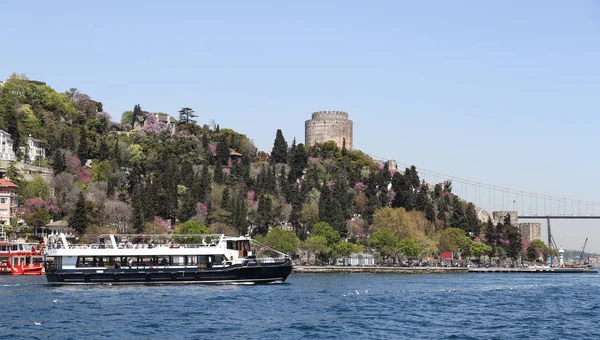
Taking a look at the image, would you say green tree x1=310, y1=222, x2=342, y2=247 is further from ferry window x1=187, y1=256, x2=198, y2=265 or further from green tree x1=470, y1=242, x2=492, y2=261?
ferry window x1=187, y1=256, x2=198, y2=265

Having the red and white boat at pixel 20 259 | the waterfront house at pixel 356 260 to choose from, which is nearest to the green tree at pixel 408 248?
the waterfront house at pixel 356 260

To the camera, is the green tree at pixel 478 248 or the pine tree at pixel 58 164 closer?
the pine tree at pixel 58 164

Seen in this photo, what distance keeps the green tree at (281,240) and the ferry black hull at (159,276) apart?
37057 mm

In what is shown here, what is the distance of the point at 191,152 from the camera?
140 m

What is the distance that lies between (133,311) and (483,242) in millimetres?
107417

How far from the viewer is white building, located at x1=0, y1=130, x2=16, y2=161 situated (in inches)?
5005

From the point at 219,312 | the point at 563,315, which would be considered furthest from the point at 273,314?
the point at 563,315

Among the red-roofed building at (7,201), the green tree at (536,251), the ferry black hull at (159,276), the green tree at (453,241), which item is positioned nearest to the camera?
the ferry black hull at (159,276)

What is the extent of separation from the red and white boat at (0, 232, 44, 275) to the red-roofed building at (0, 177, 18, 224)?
11449mm

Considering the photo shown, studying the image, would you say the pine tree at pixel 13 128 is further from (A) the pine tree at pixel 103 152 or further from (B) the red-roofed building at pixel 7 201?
(B) the red-roofed building at pixel 7 201

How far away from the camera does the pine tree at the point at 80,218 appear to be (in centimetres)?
10656

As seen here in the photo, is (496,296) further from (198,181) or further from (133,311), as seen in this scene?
(198,181)

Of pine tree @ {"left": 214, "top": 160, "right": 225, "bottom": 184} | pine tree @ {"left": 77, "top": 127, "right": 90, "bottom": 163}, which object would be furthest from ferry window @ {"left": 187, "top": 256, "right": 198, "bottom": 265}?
pine tree @ {"left": 77, "top": 127, "right": 90, "bottom": 163}

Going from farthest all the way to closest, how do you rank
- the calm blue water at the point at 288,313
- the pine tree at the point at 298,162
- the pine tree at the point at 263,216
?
the pine tree at the point at 298,162 < the pine tree at the point at 263,216 < the calm blue water at the point at 288,313
